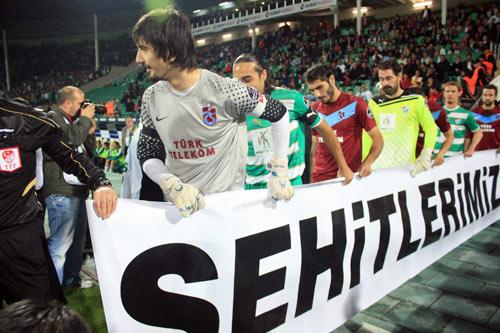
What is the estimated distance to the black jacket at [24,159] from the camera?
6.17ft

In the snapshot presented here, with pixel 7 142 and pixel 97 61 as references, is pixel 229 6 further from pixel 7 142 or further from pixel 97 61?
pixel 7 142

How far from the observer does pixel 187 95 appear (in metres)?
1.86

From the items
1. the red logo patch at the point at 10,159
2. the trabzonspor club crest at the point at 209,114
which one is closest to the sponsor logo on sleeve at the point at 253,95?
the trabzonspor club crest at the point at 209,114

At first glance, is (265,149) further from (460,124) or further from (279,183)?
(460,124)

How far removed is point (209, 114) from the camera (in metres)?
1.87

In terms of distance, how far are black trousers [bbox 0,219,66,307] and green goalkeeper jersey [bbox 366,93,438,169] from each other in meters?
3.25

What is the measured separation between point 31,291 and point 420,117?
3.58m

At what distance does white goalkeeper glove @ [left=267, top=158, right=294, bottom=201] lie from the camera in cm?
191

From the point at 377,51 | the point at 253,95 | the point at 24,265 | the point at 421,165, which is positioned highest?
the point at 377,51

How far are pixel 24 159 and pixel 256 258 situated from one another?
1.23m

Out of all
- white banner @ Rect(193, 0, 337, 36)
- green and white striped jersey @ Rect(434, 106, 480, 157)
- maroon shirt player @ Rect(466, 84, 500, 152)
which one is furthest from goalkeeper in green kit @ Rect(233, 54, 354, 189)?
white banner @ Rect(193, 0, 337, 36)

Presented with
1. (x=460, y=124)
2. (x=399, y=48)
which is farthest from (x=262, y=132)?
(x=399, y=48)

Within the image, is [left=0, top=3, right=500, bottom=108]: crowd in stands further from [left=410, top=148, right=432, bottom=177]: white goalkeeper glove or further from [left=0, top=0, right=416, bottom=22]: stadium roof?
[left=410, top=148, right=432, bottom=177]: white goalkeeper glove

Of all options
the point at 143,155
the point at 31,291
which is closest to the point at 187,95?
the point at 143,155
